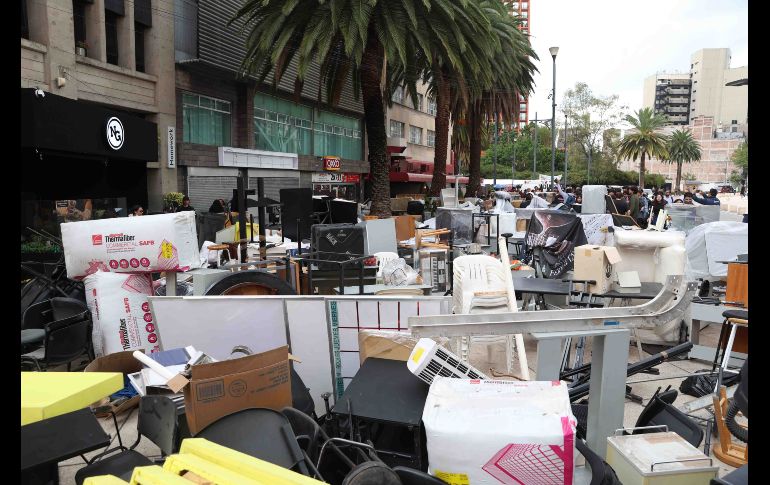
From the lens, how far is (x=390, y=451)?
3.07 m

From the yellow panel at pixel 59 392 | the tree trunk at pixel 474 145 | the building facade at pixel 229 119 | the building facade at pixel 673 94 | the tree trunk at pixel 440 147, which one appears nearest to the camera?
the yellow panel at pixel 59 392

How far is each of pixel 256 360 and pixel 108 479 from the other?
1.43 metres

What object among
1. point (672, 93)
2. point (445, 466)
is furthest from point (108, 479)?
point (672, 93)

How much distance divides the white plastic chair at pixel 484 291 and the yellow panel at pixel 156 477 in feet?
13.3

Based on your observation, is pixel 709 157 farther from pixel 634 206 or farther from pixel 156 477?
pixel 156 477

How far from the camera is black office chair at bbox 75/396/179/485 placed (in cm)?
271

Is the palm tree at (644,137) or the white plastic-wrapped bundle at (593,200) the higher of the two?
the palm tree at (644,137)

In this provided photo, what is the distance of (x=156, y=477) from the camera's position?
1.92 meters

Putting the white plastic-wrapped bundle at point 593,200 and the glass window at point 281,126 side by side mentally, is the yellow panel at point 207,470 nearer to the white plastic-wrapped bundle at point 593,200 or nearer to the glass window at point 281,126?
the white plastic-wrapped bundle at point 593,200

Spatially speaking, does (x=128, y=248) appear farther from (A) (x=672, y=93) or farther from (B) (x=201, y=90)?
(A) (x=672, y=93)

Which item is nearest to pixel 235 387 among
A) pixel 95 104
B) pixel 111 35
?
pixel 95 104

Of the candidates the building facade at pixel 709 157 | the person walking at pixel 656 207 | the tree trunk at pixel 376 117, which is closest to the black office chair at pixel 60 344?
the tree trunk at pixel 376 117

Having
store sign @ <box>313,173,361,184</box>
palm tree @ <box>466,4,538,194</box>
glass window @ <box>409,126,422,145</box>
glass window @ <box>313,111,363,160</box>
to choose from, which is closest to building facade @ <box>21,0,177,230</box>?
glass window @ <box>313,111,363,160</box>

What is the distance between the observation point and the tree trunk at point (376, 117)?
643 inches
